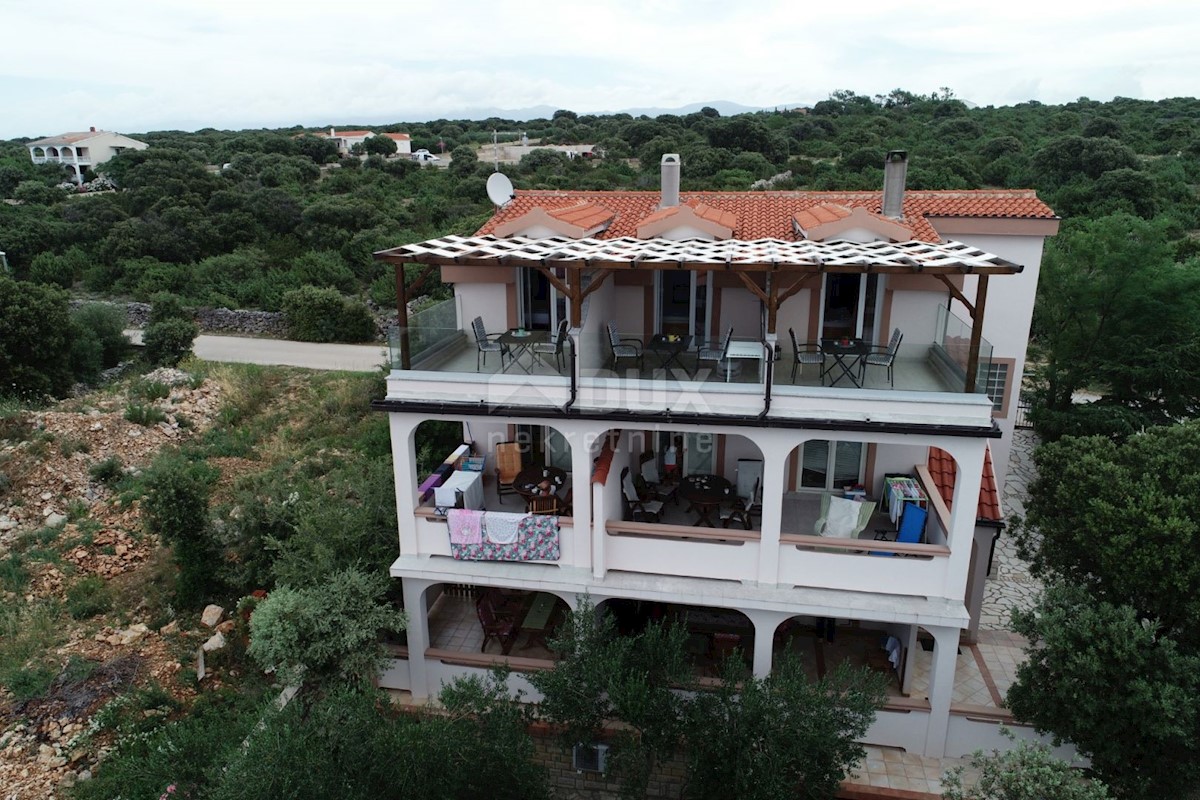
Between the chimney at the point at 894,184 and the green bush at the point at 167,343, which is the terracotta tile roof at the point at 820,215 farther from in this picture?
the green bush at the point at 167,343

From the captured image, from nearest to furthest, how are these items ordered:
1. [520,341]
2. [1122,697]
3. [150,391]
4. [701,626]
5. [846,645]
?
1. [1122,697]
2. [520,341]
3. [846,645]
4. [701,626]
5. [150,391]

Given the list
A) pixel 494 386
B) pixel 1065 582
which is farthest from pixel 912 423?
pixel 494 386

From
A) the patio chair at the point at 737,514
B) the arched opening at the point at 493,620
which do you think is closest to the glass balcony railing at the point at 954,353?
the patio chair at the point at 737,514

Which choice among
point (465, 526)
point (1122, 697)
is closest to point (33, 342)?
point (465, 526)

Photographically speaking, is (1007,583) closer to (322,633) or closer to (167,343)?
(322,633)

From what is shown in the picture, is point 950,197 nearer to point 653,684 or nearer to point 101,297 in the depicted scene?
point 653,684

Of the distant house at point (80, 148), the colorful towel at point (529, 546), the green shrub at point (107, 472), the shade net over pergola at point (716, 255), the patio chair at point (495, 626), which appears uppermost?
the distant house at point (80, 148)
